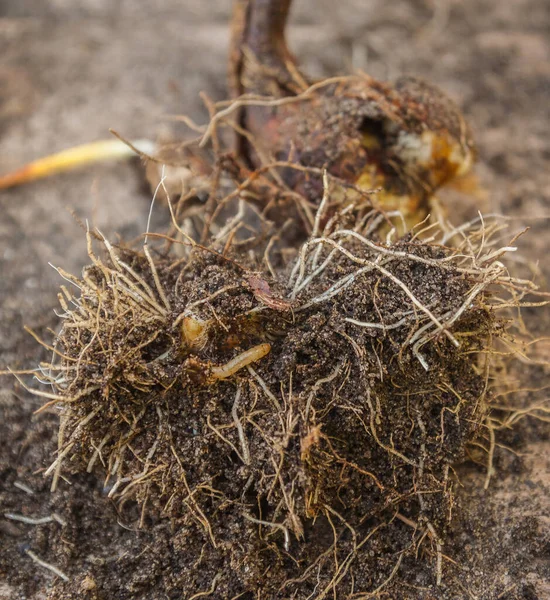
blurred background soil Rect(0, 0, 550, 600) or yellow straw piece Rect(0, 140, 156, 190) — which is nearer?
blurred background soil Rect(0, 0, 550, 600)

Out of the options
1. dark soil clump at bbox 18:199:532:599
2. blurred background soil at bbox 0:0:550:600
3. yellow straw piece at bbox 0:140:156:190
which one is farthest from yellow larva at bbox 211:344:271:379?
yellow straw piece at bbox 0:140:156:190

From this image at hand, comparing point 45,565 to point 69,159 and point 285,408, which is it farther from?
point 69,159

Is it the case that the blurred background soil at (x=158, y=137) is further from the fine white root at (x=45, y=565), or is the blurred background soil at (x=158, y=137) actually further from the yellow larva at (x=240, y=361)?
the yellow larva at (x=240, y=361)

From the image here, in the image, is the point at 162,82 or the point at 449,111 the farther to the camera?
the point at 162,82

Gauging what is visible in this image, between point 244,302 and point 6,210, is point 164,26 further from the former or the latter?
point 244,302

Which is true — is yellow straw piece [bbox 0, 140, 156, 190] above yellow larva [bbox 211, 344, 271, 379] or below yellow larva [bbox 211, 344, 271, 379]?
above

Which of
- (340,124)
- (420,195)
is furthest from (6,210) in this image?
(420,195)

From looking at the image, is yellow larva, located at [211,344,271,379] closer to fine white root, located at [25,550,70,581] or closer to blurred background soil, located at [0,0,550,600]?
blurred background soil, located at [0,0,550,600]
